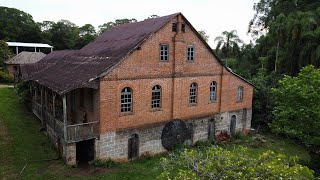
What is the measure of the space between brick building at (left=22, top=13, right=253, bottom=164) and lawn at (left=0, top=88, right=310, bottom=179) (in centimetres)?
84

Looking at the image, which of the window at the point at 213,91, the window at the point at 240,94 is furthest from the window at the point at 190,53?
the window at the point at 240,94

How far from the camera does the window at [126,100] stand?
16953 mm

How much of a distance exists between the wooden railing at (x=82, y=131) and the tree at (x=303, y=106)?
439 inches

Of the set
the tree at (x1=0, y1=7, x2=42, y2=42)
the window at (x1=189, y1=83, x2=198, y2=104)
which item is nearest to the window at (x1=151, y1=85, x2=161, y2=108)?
the window at (x1=189, y1=83, x2=198, y2=104)

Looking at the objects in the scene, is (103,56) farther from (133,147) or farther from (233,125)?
(233,125)

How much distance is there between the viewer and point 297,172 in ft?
21.7

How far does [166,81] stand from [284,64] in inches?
709

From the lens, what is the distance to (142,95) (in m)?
17.7

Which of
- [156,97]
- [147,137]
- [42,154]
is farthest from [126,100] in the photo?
[42,154]

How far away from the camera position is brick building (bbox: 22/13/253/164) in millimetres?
16062

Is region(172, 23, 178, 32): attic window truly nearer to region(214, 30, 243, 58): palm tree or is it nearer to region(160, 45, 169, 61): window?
region(160, 45, 169, 61): window

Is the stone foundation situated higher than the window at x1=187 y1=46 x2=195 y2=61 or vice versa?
the window at x1=187 y1=46 x2=195 y2=61

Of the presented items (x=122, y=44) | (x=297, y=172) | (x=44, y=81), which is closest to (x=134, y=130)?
(x=122, y=44)

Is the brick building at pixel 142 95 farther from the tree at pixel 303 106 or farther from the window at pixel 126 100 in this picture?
the tree at pixel 303 106
